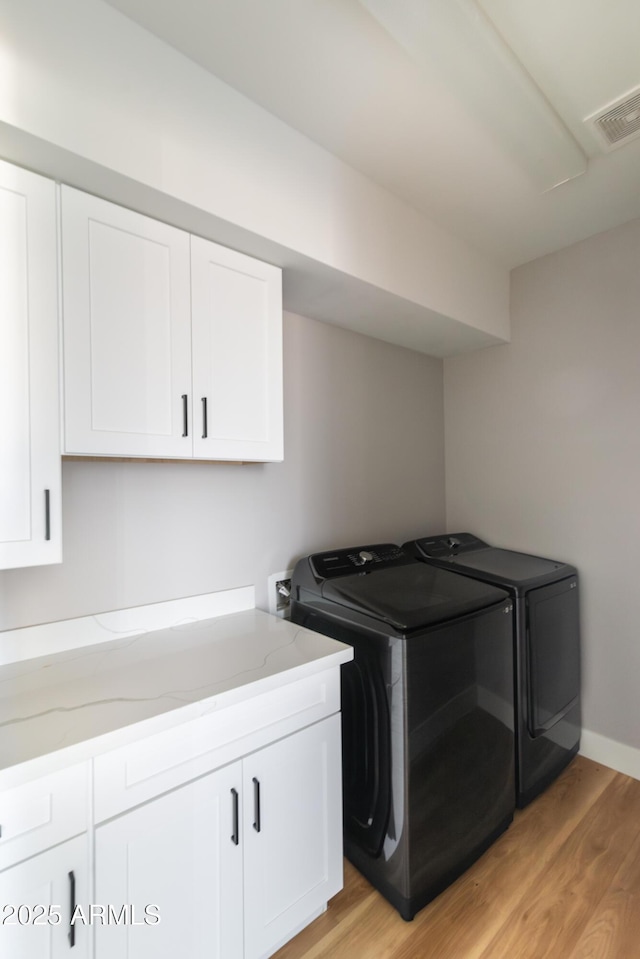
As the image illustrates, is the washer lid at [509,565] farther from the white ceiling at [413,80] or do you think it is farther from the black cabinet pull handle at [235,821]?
the white ceiling at [413,80]

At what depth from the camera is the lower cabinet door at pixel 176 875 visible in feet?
3.16

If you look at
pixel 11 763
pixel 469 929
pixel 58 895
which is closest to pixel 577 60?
pixel 11 763

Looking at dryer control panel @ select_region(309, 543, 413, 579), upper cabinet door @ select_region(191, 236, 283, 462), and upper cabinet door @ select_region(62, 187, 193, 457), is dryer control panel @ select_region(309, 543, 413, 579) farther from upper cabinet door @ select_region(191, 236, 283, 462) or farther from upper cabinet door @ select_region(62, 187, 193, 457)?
upper cabinet door @ select_region(62, 187, 193, 457)

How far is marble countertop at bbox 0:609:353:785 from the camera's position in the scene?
925 mm

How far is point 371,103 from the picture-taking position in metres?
1.41

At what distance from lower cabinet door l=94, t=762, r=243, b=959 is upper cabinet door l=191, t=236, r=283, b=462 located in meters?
0.94

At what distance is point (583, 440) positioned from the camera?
221 cm

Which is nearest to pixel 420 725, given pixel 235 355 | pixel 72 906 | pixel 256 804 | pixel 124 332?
pixel 256 804

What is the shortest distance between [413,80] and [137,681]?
191 cm

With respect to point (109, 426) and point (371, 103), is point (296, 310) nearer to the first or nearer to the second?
point (371, 103)

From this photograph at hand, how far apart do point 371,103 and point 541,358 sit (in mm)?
1516

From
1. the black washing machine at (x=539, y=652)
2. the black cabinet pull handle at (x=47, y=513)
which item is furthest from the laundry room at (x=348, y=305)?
the black washing machine at (x=539, y=652)

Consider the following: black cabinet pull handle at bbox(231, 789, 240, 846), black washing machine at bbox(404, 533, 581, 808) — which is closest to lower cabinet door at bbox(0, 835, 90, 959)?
black cabinet pull handle at bbox(231, 789, 240, 846)

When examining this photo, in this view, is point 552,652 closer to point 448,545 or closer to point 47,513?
point 448,545
